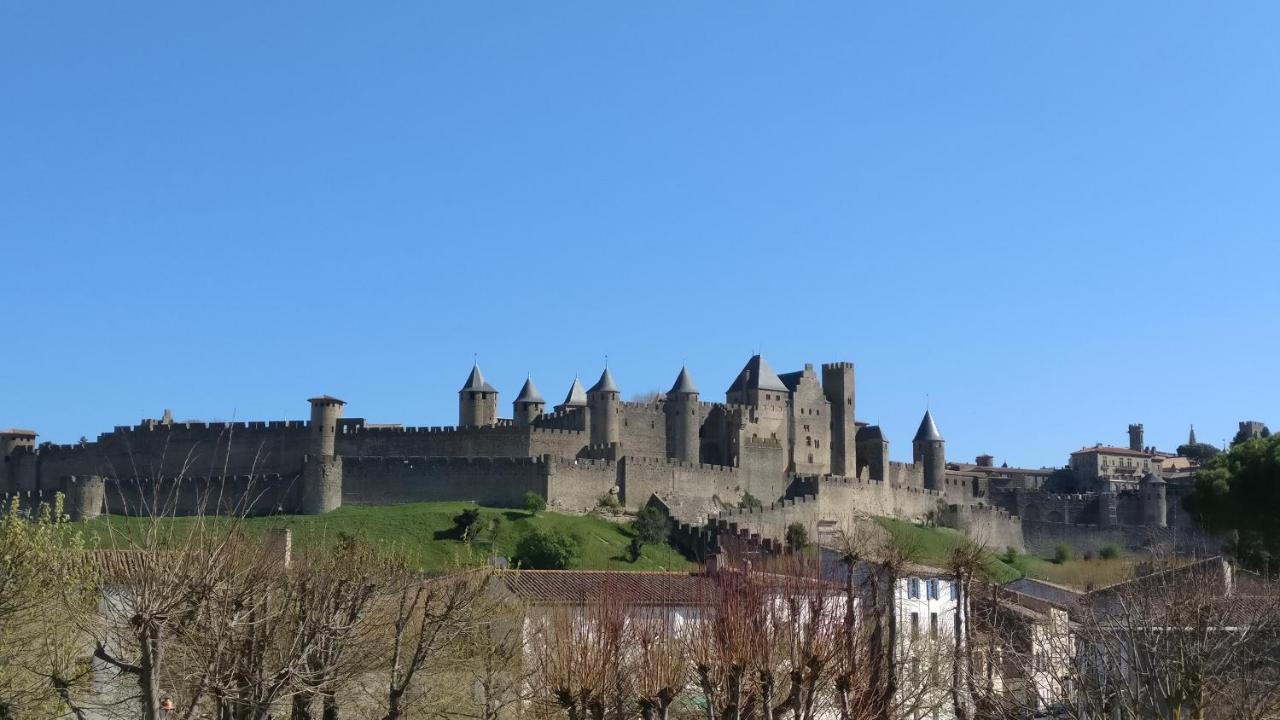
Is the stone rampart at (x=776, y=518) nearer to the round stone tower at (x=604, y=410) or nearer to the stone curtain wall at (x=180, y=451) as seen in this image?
the round stone tower at (x=604, y=410)

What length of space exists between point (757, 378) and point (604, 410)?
13.3m

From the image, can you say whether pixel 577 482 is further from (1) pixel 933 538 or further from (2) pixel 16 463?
(2) pixel 16 463

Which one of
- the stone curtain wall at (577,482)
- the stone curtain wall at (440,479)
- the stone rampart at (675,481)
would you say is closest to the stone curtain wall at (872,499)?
the stone rampart at (675,481)

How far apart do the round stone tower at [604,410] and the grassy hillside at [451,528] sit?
34.9 ft

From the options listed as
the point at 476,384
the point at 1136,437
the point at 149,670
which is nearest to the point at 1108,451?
the point at 1136,437

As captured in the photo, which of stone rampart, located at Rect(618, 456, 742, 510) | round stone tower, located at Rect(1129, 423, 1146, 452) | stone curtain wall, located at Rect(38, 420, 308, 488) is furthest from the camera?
round stone tower, located at Rect(1129, 423, 1146, 452)

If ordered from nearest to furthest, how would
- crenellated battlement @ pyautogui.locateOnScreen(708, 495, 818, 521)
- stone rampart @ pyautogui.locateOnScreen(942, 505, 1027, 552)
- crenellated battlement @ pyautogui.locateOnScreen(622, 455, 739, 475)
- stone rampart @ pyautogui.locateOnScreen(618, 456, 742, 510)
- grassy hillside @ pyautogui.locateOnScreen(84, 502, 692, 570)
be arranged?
grassy hillside @ pyautogui.locateOnScreen(84, 502, 692, 570)
crenellated battlement @ pyautogui.locateOnScreen(708, 495, 818, 521)
stone rampart @ pyautogui.locateOnScreen(618, 456, 742, 510)
crenellated battlement @ pyautogui.locateOnScreen(622, 455, 739, 475)
stone rampart @ pyautogui.locateOnScreen(942, 505, 1027, 552)

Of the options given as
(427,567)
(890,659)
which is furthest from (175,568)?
(427,567)

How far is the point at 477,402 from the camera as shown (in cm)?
7881

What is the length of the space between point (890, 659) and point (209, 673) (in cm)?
1310

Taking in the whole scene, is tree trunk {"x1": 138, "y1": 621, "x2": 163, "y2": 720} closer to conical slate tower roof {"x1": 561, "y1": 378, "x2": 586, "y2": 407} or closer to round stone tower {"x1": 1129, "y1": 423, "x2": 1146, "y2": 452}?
conical slate tower roof {"x1": 561, "y1": 378, "x2": 586, "y2": 407}

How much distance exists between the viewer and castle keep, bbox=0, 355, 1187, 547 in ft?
234

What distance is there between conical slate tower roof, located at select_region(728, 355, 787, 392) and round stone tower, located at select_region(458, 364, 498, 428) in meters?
17.0

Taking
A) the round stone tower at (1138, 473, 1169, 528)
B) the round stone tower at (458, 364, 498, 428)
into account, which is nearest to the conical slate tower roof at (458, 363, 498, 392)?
the round stone tower at (458, 364, 498, 428)
